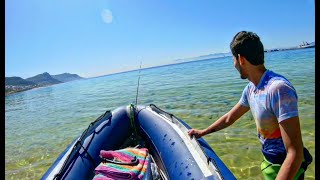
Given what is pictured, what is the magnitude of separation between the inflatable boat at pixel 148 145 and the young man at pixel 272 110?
2.54ft

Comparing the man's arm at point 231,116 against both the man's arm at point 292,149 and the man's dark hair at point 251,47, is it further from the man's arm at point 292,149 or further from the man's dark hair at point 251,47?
the man's arm at point 292,149

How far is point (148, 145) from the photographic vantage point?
5.08 meters

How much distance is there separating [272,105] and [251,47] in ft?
1.66

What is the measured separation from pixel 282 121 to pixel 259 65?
533 mm

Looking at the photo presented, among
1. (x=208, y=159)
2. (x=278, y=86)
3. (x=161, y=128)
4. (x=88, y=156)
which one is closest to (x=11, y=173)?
(x=88, y=156)

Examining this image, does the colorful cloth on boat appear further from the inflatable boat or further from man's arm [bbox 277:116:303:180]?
man's arm [bbox 277:116:303:180]

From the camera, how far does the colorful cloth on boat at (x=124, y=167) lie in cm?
338

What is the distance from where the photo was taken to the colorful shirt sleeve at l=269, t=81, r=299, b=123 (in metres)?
1.89

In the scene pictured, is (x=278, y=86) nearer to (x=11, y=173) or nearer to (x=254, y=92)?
(x=254, y=92)

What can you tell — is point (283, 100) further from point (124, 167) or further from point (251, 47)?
point (124, 167)

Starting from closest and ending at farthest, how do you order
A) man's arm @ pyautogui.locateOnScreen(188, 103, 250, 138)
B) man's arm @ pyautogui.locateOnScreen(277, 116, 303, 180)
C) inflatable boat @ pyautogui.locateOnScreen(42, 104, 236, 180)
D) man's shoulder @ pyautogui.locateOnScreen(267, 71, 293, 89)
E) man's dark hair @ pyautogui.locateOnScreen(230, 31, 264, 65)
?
man's arm @ pyautogui.locateOnScreen(277, 116, 303, 180) < man's shoulder @ pyautogui.locateOnScreen(267, 71, 293, 89) < man's dark hair @ pyautogui.locateOnScreen(230, 31, 264, 65) < man's arm @ pyautogui.locateOnScreen(188, 103, 250, 138) < inflatable boat @ pyautogui.locateOnScreen(42, 104, 236, 180)

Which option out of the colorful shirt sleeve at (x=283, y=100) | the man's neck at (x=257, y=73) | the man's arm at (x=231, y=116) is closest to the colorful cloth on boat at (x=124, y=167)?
the man's arm at (x=231, y=116)

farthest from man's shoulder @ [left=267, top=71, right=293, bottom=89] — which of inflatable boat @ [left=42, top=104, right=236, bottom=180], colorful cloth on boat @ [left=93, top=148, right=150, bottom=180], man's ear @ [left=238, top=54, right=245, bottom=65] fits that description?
colorful cloth on boat @ [left=93, top=148, right=150, bottom=180]
